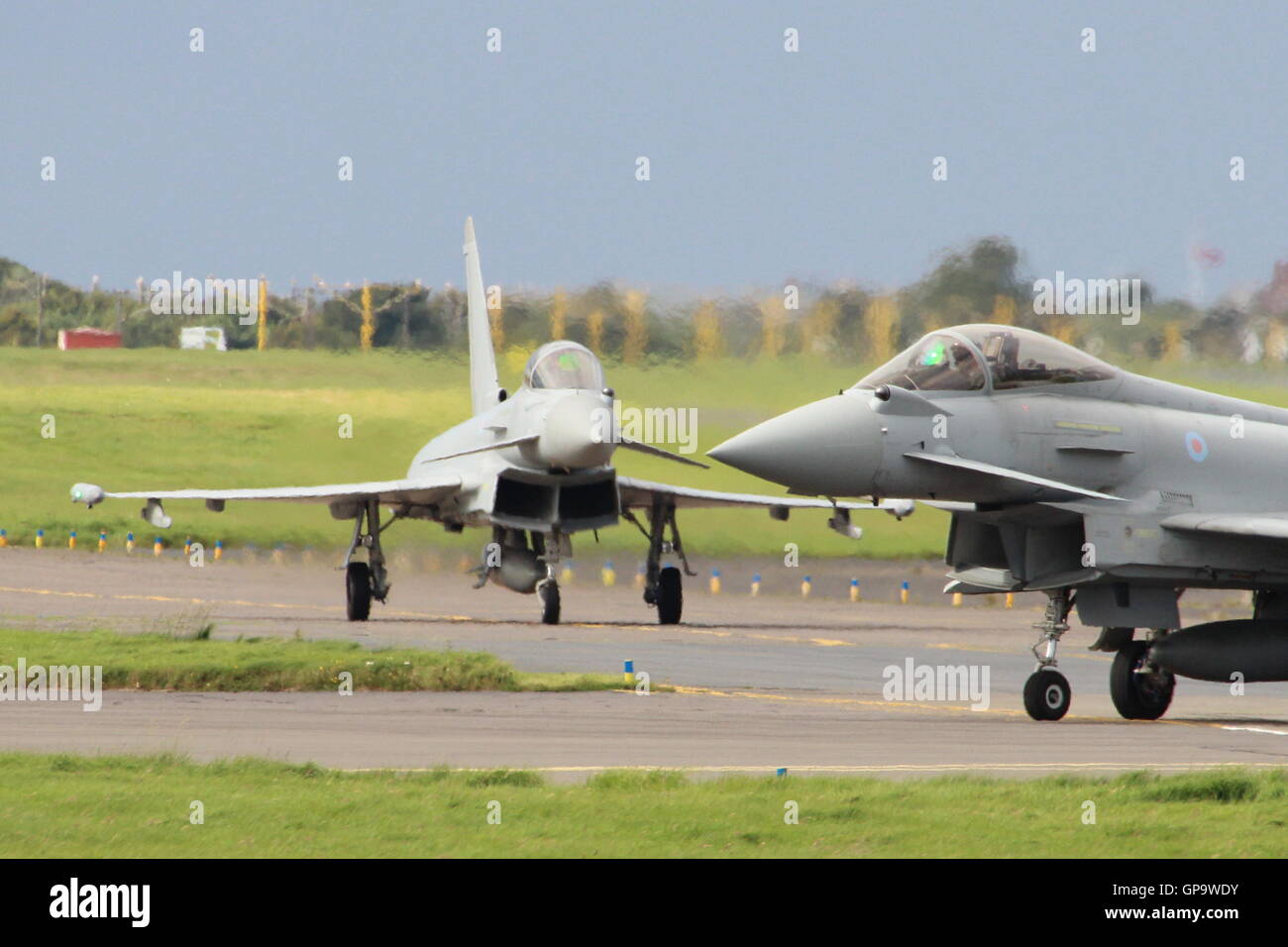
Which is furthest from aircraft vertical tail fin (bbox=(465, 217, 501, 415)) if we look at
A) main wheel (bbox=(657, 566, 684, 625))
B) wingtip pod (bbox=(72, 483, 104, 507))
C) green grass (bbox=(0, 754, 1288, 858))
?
green grass (bbox=(0, 754, 1288, 858))

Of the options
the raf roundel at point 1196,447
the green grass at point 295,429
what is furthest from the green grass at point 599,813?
the green grass at point 295,429

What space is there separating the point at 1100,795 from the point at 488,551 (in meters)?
17.2

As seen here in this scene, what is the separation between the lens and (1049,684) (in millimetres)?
15945

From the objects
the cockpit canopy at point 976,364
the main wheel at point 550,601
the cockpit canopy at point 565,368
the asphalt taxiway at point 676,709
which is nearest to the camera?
the asphalt taxiway at point 676,709

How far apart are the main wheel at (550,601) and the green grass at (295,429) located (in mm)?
4261

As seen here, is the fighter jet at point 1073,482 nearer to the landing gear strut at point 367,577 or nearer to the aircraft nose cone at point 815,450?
the aircraft nose cone at point 815,450

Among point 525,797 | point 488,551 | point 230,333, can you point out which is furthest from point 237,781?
point 230,333

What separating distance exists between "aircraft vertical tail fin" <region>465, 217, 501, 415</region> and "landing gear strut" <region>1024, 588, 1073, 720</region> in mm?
15439

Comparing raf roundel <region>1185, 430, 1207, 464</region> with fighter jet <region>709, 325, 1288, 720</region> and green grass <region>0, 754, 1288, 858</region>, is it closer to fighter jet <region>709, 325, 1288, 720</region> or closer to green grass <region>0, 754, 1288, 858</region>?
fighter jet <region>709, 325, 1288, 720</region>

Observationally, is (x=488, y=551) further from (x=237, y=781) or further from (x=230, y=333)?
(x=230, y=333)

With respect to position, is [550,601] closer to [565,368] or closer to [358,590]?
[358,590]

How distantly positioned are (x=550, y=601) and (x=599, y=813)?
17799mm

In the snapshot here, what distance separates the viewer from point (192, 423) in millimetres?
44625

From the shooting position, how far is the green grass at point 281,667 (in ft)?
57.5
